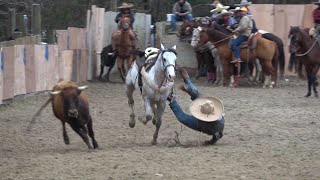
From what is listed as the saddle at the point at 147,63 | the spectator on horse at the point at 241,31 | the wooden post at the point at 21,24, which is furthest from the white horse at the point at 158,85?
the wooden post at the point at 21,24

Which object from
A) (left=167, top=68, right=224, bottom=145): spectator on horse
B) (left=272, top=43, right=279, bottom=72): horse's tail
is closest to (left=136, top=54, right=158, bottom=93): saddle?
(left=167, top=68, right=224, bottom=145): spectator on horse

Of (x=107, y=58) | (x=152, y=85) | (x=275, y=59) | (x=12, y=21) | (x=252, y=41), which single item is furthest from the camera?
(x=107, y=58)

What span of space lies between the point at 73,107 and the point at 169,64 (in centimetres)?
161

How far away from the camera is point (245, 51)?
22438 mm

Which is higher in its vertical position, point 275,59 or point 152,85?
point 152,85

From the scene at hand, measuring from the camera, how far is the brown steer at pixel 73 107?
36.6ft

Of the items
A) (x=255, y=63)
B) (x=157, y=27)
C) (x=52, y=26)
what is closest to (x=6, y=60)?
(x=255, y=63)

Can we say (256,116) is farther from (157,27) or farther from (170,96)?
(157,27)

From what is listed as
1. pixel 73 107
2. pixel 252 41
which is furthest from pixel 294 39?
pixel 73 107

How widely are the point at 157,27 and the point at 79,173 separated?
18.9 m

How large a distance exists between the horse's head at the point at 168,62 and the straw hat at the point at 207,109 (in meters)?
0.65

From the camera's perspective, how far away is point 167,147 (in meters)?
11.6

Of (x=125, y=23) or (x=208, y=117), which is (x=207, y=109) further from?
(x=125, y=23)

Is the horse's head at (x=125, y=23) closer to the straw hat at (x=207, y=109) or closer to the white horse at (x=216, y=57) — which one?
the white horse at (x=216, y=57)
